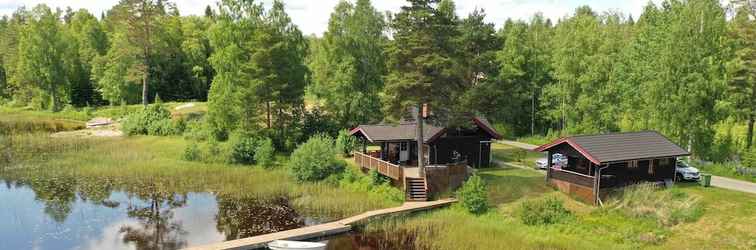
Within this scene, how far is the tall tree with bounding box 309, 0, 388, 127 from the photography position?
1645 inches

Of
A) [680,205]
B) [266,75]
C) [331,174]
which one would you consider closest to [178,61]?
[266,75]

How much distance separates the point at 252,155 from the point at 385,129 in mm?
10820

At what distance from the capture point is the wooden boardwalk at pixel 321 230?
Answer: 19.9 meters

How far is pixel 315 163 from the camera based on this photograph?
31141mm

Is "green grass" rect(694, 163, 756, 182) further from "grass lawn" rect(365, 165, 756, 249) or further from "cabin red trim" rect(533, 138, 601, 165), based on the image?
"cabin red trim" rect(533, 138, 601, 165)

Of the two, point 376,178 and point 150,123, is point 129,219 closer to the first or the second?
point 376,178

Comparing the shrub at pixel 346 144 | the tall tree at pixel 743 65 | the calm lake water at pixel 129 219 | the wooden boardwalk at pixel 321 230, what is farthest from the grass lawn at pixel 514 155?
the calm lake water at pixel 129 219

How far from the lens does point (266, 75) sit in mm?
36844

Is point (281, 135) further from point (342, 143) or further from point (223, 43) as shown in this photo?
point (223, 43)

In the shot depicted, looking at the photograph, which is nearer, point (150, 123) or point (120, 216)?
point (120, 216)

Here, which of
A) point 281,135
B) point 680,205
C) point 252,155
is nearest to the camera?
point 680,205

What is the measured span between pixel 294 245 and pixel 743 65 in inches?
1265

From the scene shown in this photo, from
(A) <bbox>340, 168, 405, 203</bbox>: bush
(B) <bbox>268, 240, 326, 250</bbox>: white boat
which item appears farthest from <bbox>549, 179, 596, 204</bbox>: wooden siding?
(B) <bbox>268, 240, 326, 250</bbox>: white boat

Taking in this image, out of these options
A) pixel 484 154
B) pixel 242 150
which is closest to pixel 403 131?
pixel 484 154
